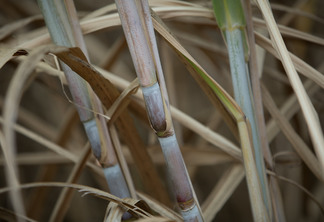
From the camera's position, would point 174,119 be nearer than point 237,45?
No

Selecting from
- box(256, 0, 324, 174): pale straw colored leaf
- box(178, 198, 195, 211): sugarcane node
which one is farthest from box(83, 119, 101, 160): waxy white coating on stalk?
box(256, 0, 324, 174): pale straw colored leaf

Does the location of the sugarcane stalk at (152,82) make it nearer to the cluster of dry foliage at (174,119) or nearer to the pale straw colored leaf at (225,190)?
the cluster of dry foliage at (174,119)

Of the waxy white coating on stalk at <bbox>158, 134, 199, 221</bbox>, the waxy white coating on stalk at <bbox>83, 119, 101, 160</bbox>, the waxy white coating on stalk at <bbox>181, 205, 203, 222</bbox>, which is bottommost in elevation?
the waxy white coating on stalk at <bbox>181, 205, 203, 222</bbox>

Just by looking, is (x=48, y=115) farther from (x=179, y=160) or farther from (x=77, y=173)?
(x=179, y=160)

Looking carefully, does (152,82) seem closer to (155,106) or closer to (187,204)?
(155,106)

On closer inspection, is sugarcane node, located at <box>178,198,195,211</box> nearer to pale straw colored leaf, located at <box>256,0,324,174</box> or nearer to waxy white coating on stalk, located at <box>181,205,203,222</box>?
waxy white coating on stalk, located at <box>181,205,203,222</box>

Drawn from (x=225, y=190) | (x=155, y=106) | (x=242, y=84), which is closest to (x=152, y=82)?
(x=155, y=106)

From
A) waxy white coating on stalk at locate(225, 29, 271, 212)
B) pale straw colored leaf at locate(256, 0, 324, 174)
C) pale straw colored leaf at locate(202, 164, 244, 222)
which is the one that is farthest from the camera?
pale straw colored leaf at locate(202, 164, 244, 222)

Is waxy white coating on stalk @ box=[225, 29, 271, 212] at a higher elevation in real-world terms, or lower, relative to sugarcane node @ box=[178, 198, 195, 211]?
higher
